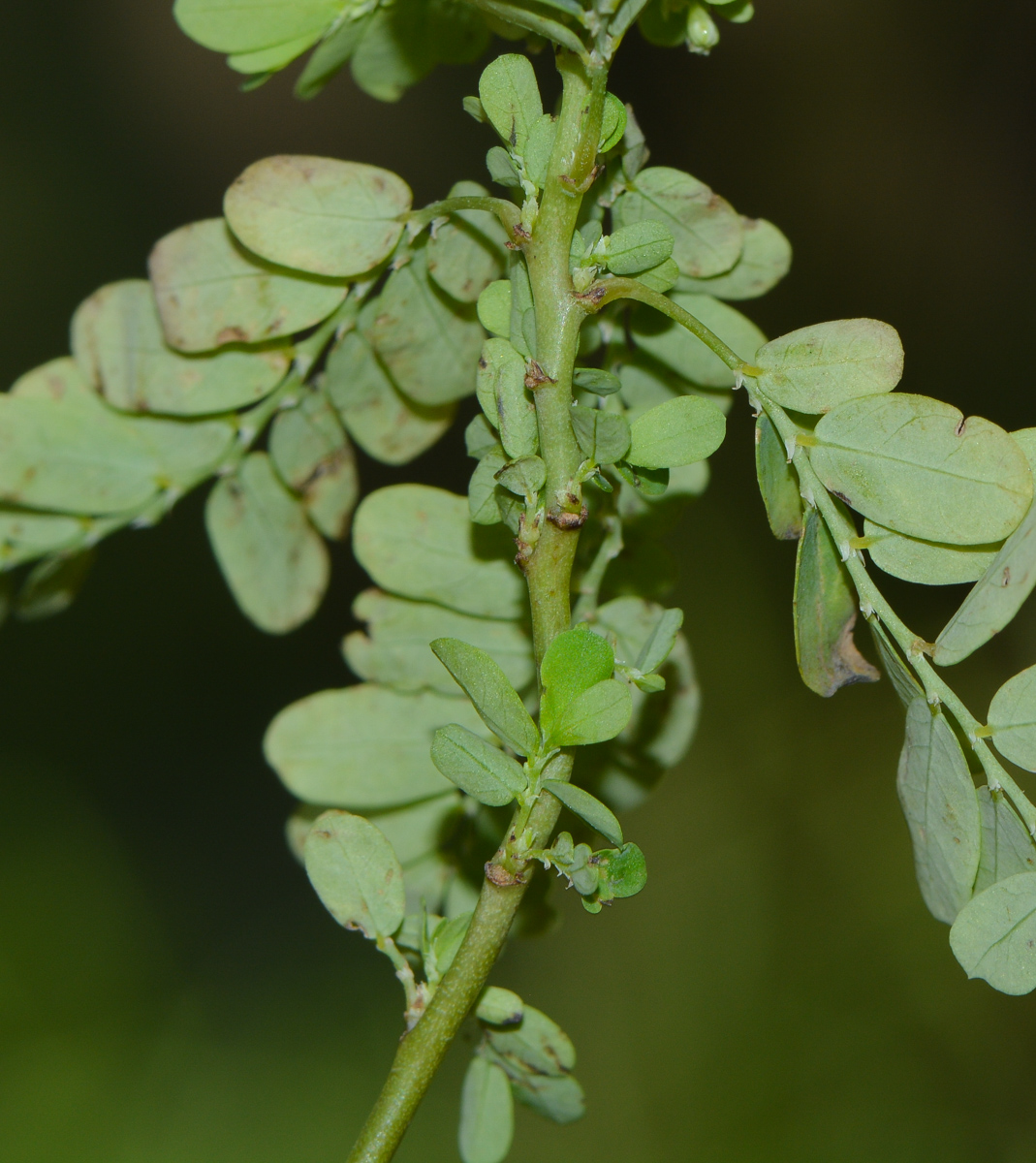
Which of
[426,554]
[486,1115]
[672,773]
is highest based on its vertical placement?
[426,554]

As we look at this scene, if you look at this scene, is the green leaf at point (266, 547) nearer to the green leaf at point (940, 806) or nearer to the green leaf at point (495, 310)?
the green leaf at point (495, 310)

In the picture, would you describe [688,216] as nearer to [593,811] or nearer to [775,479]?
[775,479]

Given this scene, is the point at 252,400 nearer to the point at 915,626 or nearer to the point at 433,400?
the point at 433,400

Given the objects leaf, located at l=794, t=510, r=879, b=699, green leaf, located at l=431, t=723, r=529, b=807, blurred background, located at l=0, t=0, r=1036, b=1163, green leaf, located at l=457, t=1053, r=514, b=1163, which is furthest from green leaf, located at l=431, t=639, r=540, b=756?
blurred background, located at l=0, t=0, r=1036, b=1163

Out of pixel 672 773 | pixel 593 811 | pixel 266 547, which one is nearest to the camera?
pixel 593 811

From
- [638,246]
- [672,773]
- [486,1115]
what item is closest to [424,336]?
[638,246]

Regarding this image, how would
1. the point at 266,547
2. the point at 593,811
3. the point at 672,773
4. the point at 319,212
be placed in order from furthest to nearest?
1. the point at 672,773
2. the point at 266,547
3. the point at 319,212
4. the point at 593,811

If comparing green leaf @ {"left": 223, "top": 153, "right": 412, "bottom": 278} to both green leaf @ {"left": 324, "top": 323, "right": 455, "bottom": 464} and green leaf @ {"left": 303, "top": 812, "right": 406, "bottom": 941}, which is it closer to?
green leaf @ {"left": 324, "top": 323, "right": 455, "bottom": 464}
